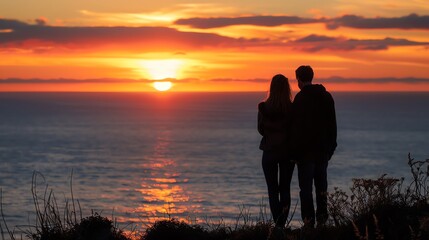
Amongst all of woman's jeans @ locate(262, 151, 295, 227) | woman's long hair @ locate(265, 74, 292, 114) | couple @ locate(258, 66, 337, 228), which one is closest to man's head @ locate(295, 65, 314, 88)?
couple @ locate(258, 66, 337, 228)

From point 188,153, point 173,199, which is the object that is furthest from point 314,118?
point 188,153

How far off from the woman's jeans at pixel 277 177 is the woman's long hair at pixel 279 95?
54 centimetres

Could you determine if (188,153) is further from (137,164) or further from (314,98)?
(314,98)

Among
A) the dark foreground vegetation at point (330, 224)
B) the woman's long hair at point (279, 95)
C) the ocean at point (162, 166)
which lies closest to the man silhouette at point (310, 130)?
the woman's long hair at point (279, 95)

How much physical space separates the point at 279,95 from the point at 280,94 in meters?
0.02

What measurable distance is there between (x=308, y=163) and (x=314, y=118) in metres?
0.54

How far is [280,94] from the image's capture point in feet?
29.8

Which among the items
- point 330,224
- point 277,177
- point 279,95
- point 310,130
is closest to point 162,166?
point 277,177

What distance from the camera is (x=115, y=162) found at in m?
123

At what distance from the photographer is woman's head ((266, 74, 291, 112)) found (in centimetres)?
909

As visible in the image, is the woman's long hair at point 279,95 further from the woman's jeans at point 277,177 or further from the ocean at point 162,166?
the ocean at point 162,166

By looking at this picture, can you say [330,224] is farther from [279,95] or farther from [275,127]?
[279,95]

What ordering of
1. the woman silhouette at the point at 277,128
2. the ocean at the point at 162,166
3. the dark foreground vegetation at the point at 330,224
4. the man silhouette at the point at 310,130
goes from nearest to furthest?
the dark foreground vegetation at the point at 330,224 → the man silhouette at the point at 310,130 → the woman silhouette at the point at 277,128 → the ocean at the point at 162,166

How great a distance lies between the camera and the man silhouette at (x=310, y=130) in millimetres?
8992
